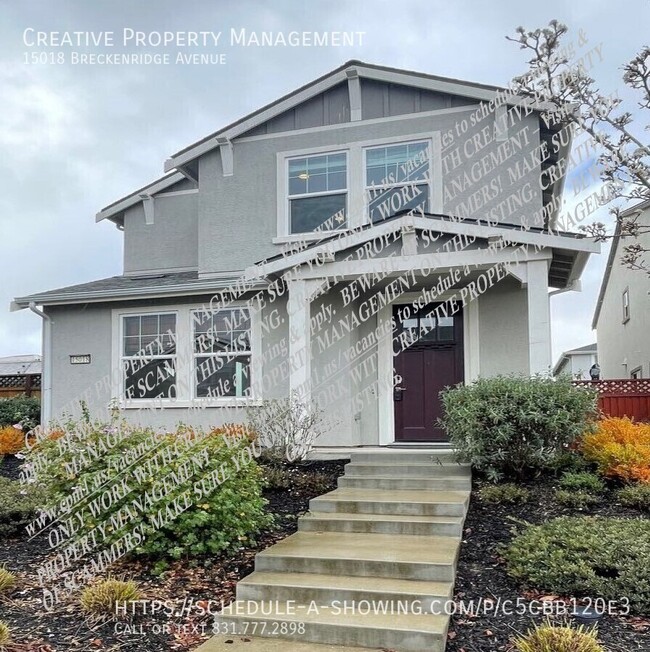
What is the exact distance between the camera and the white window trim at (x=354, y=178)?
32.4ft

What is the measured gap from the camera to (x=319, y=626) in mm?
4309

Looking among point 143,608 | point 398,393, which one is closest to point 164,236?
point 398,393

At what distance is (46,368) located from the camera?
11023mm

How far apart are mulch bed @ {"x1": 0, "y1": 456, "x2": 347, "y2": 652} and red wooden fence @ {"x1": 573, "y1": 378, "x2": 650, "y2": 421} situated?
5.37 m

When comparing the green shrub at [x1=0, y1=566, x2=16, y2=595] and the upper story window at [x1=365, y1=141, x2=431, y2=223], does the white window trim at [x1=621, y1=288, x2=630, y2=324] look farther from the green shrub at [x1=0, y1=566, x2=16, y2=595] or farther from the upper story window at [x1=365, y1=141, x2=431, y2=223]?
the green shrub at [x1=0, y1=566, x2=16, y2=595]

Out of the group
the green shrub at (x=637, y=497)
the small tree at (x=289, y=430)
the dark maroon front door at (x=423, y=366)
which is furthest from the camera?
the dark maroon front door at (x=423, y=366)

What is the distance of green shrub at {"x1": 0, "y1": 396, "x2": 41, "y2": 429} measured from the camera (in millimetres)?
12680

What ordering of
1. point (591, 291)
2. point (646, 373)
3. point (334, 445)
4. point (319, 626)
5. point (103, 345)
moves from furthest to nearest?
1. point (591, 291)
2. point (646, 373)
3. point (103, 345)
4. point (334, 445)
5. point (319, 626)

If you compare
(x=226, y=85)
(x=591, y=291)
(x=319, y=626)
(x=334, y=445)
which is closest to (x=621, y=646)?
(x=319, y=626)

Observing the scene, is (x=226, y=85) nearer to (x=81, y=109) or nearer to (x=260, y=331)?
(x=81, y=109)

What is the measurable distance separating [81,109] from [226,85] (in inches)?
104

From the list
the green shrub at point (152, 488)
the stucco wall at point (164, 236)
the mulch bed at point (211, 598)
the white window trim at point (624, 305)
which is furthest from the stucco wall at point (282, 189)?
the white window trim at point (624, 305)

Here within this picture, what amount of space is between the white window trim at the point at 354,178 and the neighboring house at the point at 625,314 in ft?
15.7

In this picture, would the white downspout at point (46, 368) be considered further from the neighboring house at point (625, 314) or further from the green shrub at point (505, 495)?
the neighboring house at point (625, 314)
